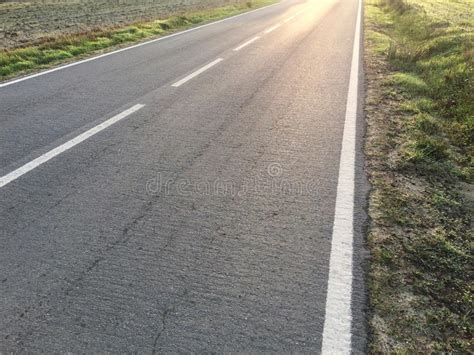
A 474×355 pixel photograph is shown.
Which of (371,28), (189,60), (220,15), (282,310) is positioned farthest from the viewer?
(220,15)

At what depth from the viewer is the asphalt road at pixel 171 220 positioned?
2.44 metres

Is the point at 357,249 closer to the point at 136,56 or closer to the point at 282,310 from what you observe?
the point at 282,310

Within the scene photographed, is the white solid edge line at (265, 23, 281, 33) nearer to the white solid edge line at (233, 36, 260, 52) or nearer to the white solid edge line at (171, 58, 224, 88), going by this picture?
the white solid edge line at (233, 36, 260, 52)

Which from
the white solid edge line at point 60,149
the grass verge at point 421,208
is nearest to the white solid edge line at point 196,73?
the white solid edge line at point 60,149

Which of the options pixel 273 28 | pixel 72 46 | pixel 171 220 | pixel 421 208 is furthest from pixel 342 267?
Answer: pixel 273 28

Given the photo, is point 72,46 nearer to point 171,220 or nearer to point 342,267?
point 171,220

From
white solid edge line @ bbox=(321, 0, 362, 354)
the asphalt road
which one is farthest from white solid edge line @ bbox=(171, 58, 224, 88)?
white solid edge line @ bbox=(321, 0, 362, 354)

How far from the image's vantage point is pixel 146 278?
2797mm

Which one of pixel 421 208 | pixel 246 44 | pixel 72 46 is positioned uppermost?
pixel 72 46

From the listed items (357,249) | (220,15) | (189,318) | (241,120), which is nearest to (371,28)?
(220,15)

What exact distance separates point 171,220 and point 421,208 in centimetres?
227

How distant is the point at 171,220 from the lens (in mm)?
3467

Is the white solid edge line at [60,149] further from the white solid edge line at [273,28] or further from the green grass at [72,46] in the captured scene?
the white solid edge line at [273,28]

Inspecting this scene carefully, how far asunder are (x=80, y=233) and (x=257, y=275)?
1506 millimetres
